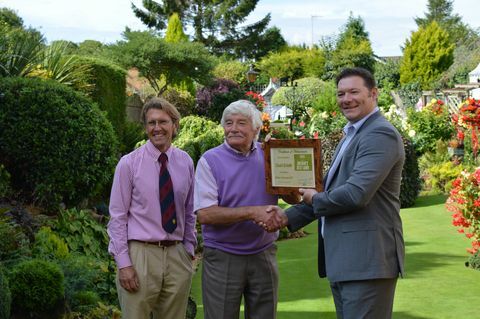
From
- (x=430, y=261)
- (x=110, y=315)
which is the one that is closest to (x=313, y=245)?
(x=430, y=261)

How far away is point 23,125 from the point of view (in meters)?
7.58

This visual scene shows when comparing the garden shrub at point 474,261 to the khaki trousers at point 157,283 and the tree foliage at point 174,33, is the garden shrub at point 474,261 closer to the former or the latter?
the khaki trousers at point 157,283

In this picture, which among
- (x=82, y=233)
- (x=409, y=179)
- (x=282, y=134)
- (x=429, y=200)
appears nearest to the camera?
(x=82, y=233)

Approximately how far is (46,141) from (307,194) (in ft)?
15.7

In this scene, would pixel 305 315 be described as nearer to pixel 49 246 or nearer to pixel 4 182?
pixel 49 246

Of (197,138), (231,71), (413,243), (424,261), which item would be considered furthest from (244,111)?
(231,71)

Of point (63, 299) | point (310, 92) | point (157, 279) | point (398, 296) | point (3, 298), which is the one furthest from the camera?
point (310, 92)

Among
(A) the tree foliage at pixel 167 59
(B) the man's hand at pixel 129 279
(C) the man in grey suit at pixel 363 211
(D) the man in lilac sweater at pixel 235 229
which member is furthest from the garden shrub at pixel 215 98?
(C) the man in grey suit at pixel 363 211

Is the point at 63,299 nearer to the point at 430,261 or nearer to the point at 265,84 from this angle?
the point at 430,261

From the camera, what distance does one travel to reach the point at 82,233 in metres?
7.34

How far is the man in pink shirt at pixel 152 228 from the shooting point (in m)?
3.67

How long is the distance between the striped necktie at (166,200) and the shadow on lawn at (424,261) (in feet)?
15.1

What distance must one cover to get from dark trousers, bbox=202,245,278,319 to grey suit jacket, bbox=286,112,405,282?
493 mm

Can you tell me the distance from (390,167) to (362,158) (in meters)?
0.13
